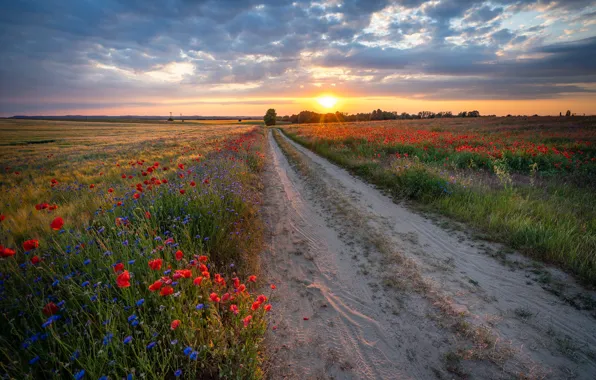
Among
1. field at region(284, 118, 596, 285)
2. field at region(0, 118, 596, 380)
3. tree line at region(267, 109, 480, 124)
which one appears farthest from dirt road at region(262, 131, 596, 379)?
tree line at region(267, 109, 480, 124)

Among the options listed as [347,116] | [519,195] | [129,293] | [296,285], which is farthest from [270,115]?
[129,293]

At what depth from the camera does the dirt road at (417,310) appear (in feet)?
8.69

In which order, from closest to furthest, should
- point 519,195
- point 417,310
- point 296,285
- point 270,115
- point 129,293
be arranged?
point 129,293 < point 417,310 < point 296,285 < point 519,195 < point 270,115

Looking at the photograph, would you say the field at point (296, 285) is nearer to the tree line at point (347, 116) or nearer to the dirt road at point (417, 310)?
the dirt road at point (417, 310)

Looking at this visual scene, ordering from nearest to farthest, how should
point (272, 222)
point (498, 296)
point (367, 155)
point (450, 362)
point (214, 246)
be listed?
point (450, 362)
point (498, 296)
point (214, 246)
point (272, 222)
point (367, 155)

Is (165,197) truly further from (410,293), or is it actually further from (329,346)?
(410,293)

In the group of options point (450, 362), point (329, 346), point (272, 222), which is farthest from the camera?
point (272, 222)

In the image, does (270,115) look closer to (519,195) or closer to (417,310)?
(519,195)

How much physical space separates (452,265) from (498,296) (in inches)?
32.7

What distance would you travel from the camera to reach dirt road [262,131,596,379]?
2648mm

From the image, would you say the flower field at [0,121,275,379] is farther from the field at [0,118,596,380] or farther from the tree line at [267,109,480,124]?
the tree line at [267,109,480,124]

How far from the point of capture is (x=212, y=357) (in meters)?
2.42

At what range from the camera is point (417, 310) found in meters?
3.38

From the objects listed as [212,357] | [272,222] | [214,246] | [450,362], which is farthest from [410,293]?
[272,222]
